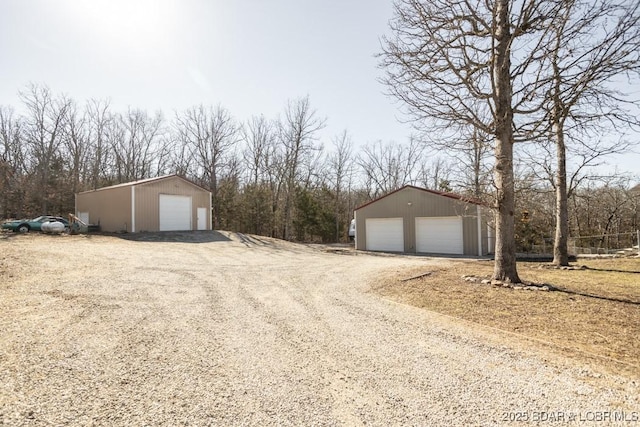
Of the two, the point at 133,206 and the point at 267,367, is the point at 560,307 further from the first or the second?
the point at 133,206

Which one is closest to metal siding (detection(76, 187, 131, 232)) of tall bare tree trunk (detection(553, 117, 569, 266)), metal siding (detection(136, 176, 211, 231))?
metal siding (detection(136, 176, 211, 231))

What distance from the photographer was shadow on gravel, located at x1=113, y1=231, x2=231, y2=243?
55.9 ft

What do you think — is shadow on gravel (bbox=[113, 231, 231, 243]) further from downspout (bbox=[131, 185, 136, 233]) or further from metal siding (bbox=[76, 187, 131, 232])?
metal siding (bbox=[76, 187, 131, 232])

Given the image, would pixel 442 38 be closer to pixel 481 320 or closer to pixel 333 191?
pixel 481 320

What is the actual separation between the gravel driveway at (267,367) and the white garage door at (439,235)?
1214 centimetres

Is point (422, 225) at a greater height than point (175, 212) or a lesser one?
lesser

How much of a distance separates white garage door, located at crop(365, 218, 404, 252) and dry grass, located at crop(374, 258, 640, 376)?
1041 centimetres

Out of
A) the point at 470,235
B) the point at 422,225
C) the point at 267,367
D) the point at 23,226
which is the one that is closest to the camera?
the point at 267,367

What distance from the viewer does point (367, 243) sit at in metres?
20.5

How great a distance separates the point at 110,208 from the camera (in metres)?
20.7

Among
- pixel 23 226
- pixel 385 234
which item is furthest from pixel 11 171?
pixel 385 234

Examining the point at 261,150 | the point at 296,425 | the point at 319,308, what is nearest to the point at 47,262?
the point at 319,308

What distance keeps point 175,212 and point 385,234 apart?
12693 millimetres

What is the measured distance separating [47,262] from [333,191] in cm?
2600
